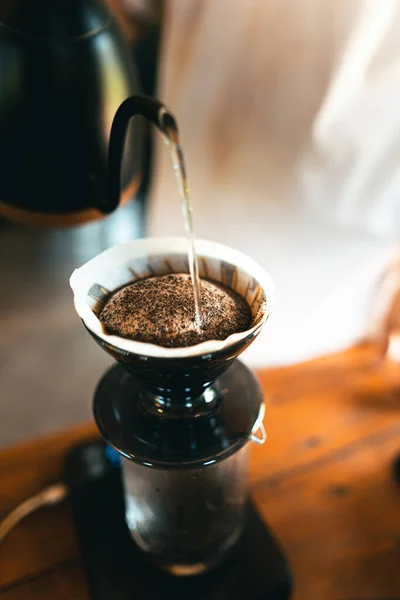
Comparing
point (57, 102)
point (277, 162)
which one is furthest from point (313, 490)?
point (57, 102)

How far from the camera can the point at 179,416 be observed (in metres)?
0.60

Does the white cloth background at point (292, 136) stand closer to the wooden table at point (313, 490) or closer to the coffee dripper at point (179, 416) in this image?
the wooden table at point (313, 490)

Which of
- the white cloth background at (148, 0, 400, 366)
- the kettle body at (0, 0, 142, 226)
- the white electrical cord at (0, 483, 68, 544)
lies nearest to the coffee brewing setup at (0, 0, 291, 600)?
the kettle body at (0, 0, 142, 226)

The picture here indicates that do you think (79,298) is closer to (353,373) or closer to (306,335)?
(353,373)

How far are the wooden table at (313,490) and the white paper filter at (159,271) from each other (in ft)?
1.31

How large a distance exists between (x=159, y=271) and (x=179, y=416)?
16cm

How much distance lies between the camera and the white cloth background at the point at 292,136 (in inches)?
30.9

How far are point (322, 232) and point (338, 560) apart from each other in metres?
0.54

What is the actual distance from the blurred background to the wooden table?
0.18 meters

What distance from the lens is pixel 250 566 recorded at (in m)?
0.70

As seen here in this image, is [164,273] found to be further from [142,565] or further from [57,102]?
[142,565]

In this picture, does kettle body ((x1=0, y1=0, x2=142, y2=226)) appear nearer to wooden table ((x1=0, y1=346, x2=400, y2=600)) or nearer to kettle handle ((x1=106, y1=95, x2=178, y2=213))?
kettle handle ((x1=106, y1=95, x2=178, y2=213))

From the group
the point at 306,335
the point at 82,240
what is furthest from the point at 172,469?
the point at 82,240

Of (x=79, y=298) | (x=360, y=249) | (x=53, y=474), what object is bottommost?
(x=53, y=474)
